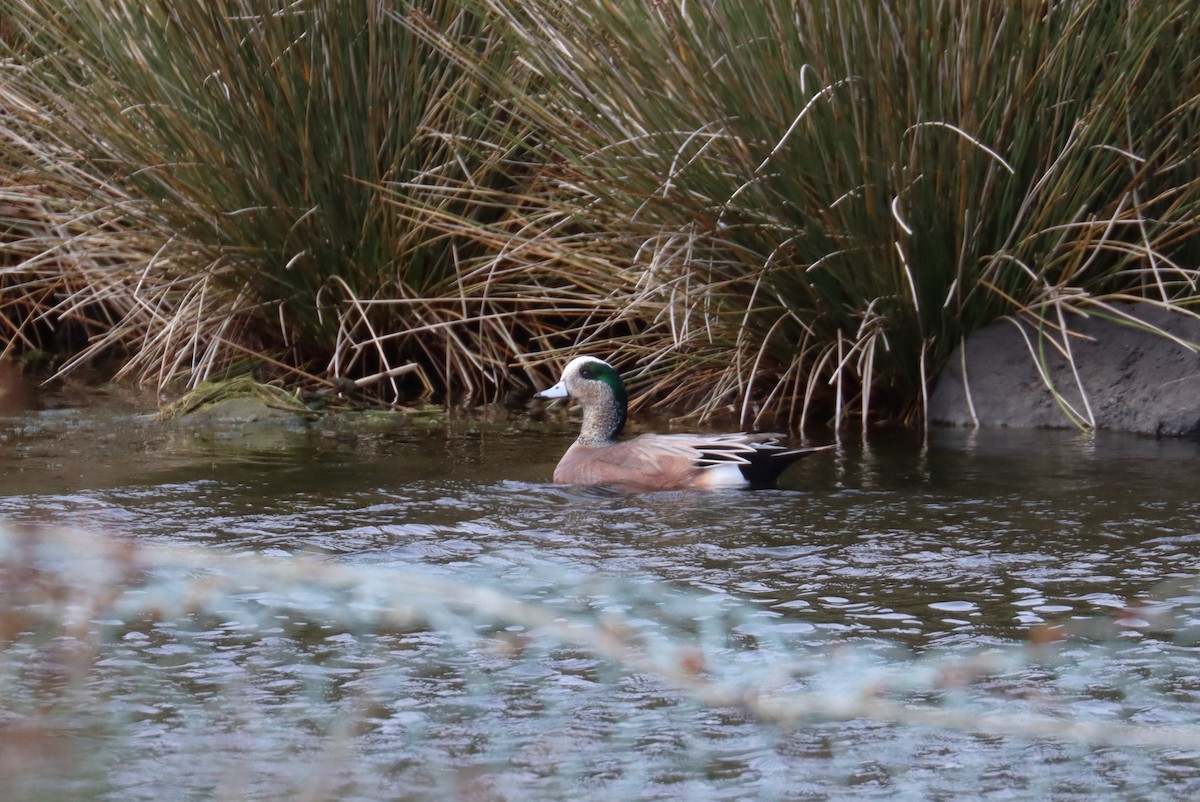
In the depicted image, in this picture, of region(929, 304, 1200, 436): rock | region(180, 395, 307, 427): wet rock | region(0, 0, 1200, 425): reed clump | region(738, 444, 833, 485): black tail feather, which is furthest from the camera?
region(180, 395, 307, 427): wet rock

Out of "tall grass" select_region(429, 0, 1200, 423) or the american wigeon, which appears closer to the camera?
the american wigeon

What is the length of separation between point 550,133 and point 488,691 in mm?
4502

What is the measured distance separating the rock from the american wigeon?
53.6 inches

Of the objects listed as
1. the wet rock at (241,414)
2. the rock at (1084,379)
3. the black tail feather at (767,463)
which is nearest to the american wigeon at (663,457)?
the black tail feather at (767,463)

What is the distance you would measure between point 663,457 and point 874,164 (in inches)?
55.9

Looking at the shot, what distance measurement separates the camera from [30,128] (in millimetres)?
8234

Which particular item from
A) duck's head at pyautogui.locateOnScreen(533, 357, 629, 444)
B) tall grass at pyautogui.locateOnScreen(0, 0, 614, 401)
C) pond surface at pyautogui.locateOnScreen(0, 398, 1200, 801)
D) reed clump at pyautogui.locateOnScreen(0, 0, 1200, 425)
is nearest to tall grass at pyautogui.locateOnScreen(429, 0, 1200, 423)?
reed clump at pyautogui.locateOnScreen(0, 0, 1200, 425)

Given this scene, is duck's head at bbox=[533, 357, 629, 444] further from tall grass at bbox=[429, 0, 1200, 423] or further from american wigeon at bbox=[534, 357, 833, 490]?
tall grass at bbox=[429, 0, 1200, 423]

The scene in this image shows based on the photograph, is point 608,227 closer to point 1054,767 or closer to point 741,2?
point 741,2

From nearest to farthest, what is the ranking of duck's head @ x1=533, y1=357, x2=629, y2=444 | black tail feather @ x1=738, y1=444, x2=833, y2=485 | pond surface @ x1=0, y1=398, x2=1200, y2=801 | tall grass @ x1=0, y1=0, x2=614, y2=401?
pond surface @ x1=0, y1=398, x2=1200, y2=801, black tail feather @ x1=738, y1=444, x2=833, y2=485, duck's head @ x1=533, y1=357, x2=629, y2=444, tall grass @ x1=0, y1=0, x2=614, y2=401

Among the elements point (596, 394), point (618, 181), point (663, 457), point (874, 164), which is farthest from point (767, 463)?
point (618, 181)

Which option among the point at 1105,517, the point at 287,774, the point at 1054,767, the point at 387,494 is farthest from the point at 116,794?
the point at 1105,517

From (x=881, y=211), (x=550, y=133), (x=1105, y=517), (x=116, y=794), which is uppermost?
(x=550, y=133)

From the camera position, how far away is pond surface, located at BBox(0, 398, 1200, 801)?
8.91ft
